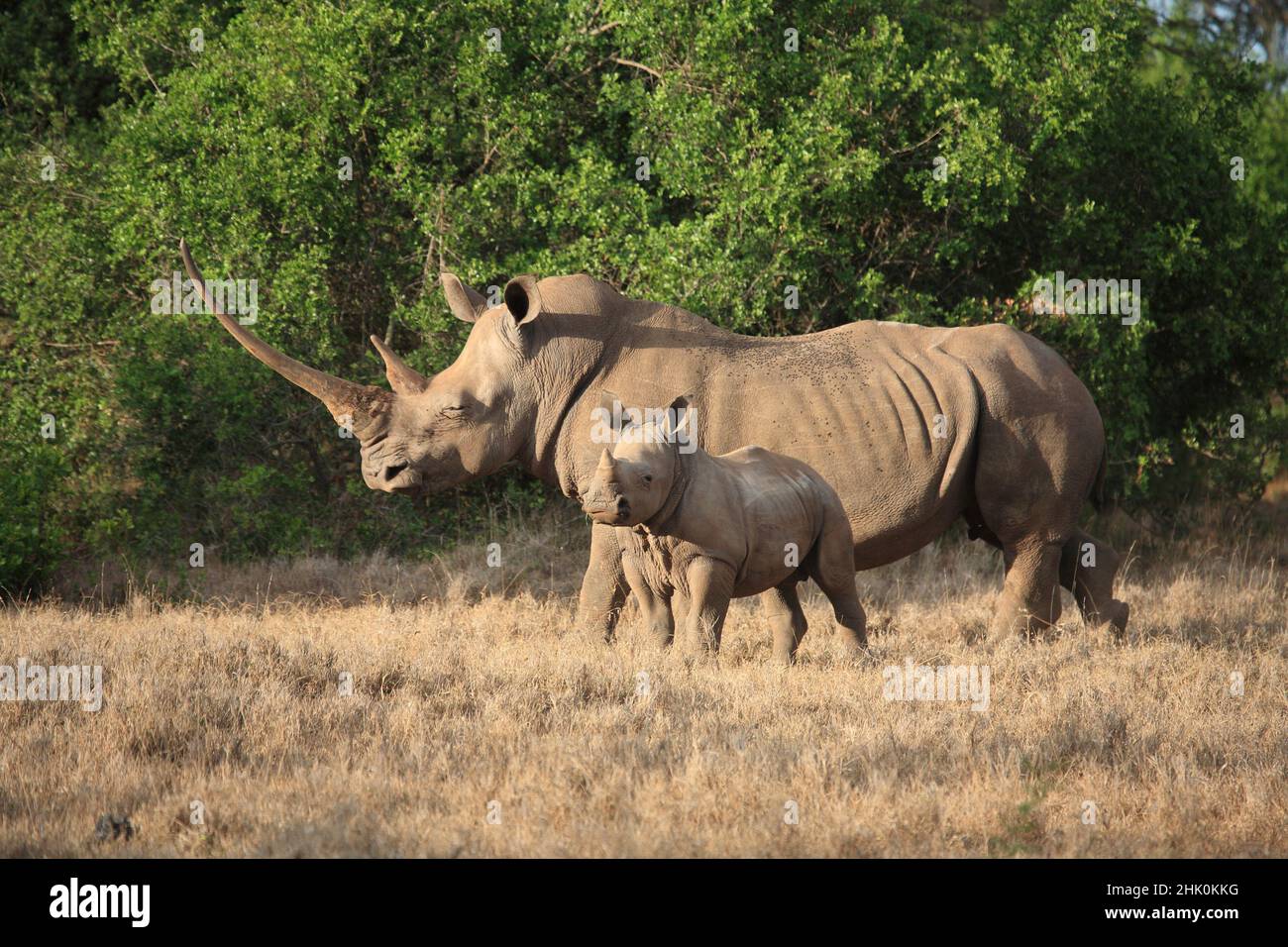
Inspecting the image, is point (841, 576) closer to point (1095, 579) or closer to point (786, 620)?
point (786, 620)

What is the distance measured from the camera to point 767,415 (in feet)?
27.7

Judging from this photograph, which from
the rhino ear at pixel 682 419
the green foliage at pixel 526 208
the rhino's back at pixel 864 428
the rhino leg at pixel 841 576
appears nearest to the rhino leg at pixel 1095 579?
the rhino's back at pixel 864 428

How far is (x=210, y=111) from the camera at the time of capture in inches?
464

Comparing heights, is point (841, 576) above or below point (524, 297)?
below

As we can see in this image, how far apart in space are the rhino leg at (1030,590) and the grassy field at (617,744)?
177 millimetres

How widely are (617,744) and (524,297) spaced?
9.65ft

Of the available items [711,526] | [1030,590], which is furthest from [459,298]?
[1030,590]

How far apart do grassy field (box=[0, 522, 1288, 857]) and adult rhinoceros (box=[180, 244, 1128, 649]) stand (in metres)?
0.64

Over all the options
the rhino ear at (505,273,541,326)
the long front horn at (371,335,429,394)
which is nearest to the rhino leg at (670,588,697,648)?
the rhino ear at (505,273,541,326)

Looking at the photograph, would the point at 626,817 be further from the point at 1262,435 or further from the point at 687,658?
the point at 1262,435

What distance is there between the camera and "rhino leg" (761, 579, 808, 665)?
26.1 feet

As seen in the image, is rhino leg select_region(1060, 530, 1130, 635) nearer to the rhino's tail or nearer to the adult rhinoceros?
the adult rhinoceros

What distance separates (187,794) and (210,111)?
290 inches

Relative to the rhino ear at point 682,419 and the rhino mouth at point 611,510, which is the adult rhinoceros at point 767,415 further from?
the rhino mouth at point 611,510
